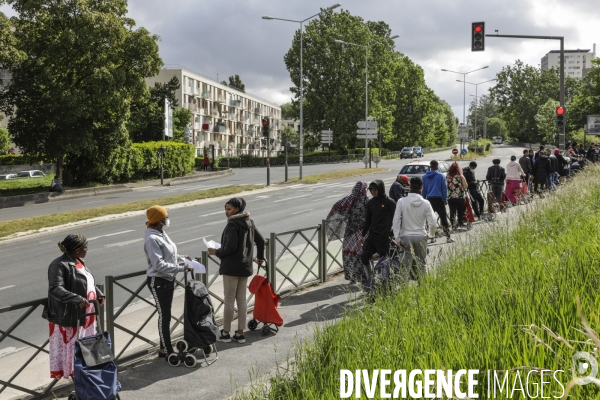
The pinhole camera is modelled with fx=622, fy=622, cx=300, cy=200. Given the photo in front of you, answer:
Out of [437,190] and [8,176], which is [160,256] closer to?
[437,190]

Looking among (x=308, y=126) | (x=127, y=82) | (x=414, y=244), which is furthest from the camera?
(x=308, y=126)

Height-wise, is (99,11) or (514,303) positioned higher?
(99,11)

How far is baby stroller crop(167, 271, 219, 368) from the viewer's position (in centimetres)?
662

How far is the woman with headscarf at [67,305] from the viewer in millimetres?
5681

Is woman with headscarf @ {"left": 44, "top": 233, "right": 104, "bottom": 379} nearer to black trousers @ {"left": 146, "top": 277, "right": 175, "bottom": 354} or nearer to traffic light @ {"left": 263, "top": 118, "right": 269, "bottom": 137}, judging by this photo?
black trousers @ {"left": 146, "top": 277, "right": 175, "bottom": 354}

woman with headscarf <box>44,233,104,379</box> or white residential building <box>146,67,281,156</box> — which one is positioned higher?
white residential building <box>146,67,281,156</box>

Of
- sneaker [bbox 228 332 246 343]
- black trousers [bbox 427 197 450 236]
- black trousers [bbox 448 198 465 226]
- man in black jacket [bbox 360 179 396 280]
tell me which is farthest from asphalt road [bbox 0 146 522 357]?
black trousers [bbox 448 198 465 226]

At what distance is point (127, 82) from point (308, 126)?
1554 inches

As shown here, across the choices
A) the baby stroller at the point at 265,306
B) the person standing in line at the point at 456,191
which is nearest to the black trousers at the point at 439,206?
the person standing in line at the point at 456,191

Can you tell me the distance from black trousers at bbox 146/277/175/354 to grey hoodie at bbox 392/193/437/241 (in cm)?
326

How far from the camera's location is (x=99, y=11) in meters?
34.6

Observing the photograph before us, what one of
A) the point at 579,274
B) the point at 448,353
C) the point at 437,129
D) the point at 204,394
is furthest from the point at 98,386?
the point at 437,129

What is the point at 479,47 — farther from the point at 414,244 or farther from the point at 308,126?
the point at 308,126

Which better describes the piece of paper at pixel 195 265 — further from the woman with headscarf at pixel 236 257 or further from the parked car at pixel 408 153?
the parked car at pixel 408 153
